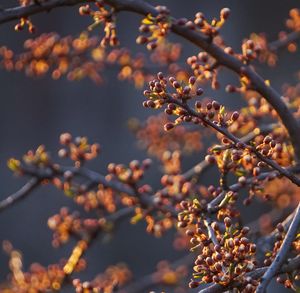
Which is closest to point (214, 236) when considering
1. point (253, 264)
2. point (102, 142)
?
point (253, 264)

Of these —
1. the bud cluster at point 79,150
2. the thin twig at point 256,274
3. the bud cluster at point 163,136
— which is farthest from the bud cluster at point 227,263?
the bud cluster at point 163,136

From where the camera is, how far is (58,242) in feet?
10.2

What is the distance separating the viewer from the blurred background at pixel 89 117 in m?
7.94

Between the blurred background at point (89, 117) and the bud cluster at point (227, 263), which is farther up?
the bud cluster at point (227, 263)

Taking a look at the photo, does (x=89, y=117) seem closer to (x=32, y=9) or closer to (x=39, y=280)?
(x=39, y=280)

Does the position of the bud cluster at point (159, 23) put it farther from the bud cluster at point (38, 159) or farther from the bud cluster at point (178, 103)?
the bud cluster at point (38, 159)

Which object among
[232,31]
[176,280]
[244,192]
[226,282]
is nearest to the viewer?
[226,282]

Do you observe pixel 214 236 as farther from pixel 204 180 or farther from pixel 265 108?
pixel 204 180

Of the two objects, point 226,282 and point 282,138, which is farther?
point 282,138

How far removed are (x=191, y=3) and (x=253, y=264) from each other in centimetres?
720

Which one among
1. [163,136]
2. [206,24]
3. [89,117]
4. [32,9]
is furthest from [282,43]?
[89,117]

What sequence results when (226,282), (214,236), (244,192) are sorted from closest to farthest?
(226,282) → (214,236) → (244,192)

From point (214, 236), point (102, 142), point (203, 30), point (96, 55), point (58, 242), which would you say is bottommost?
point (102, 142)

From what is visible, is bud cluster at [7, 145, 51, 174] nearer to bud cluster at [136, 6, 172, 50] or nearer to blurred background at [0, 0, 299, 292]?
bud cluster at [136, 6, 172, 50]
